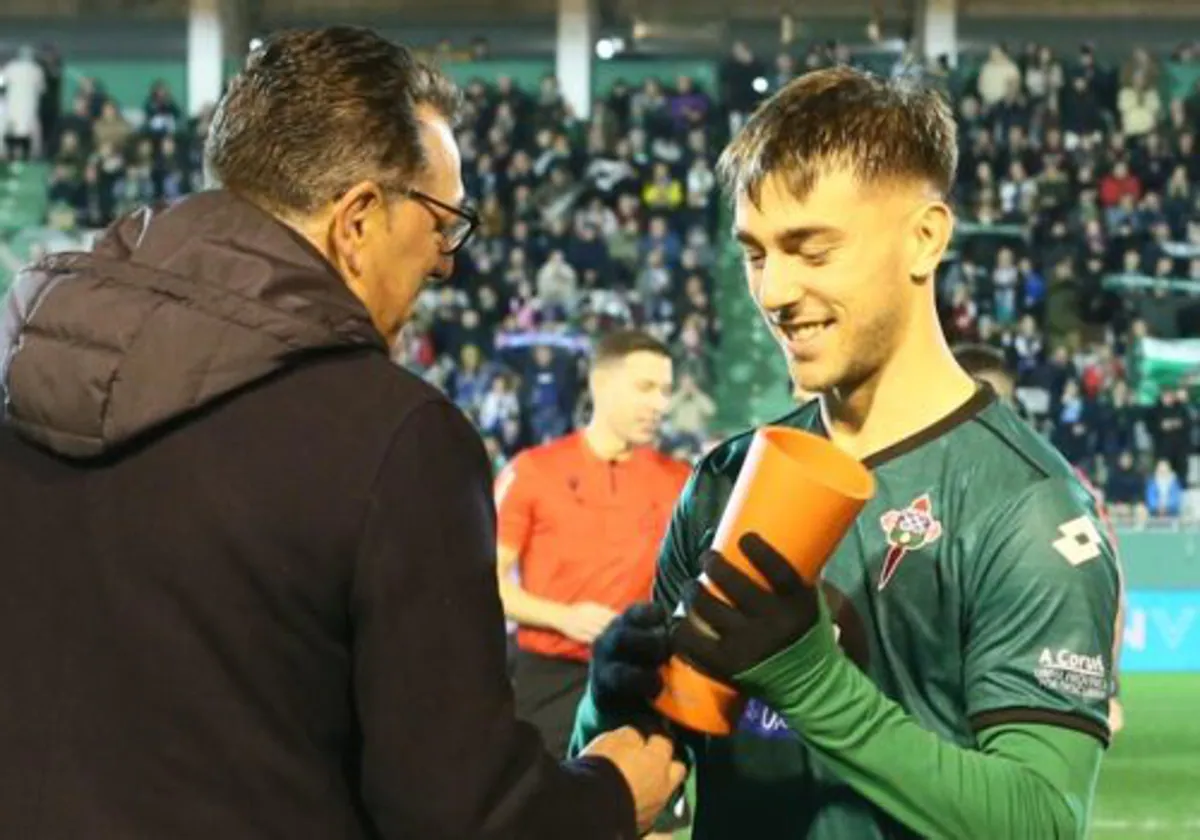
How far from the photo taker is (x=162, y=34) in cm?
3058

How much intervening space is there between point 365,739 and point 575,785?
28 centimetres

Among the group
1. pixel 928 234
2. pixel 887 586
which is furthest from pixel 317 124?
pixel 887 586

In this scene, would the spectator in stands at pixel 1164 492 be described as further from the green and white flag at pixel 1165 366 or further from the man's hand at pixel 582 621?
the man's hand at pixel 582 621

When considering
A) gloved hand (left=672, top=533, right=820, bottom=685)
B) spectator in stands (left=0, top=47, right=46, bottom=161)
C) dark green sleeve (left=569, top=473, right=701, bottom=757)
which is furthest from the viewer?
spectator in stands (left=0, top=47, right=46, bottom=161)

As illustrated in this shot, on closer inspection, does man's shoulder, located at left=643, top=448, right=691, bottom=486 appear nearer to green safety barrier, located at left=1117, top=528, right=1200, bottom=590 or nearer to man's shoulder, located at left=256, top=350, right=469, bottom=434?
man's shoulder, located at left=256, top=350, right=469, bottom=434

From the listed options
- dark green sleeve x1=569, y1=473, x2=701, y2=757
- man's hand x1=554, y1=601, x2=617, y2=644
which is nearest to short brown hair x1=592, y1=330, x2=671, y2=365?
man's hand x1=554, y1=601, x2=617, y2=644

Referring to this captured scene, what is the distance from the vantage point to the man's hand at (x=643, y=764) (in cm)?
262

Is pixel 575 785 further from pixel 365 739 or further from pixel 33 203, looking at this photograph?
pixel 33 203

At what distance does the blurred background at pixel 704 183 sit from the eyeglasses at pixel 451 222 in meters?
15.4

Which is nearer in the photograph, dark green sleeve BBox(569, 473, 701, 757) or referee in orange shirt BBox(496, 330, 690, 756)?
dark green sleeve BBox(569, 473, 701, 757)

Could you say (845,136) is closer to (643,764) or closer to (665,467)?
(643,764)

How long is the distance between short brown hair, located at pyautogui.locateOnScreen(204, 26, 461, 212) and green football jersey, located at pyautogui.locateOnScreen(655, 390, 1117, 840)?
0.68 m

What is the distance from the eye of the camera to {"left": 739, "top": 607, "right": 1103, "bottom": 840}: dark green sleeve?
7.96 feet

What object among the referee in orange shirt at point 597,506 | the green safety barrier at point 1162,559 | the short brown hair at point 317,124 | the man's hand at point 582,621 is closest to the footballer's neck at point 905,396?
the short brown hair at point 317,124
